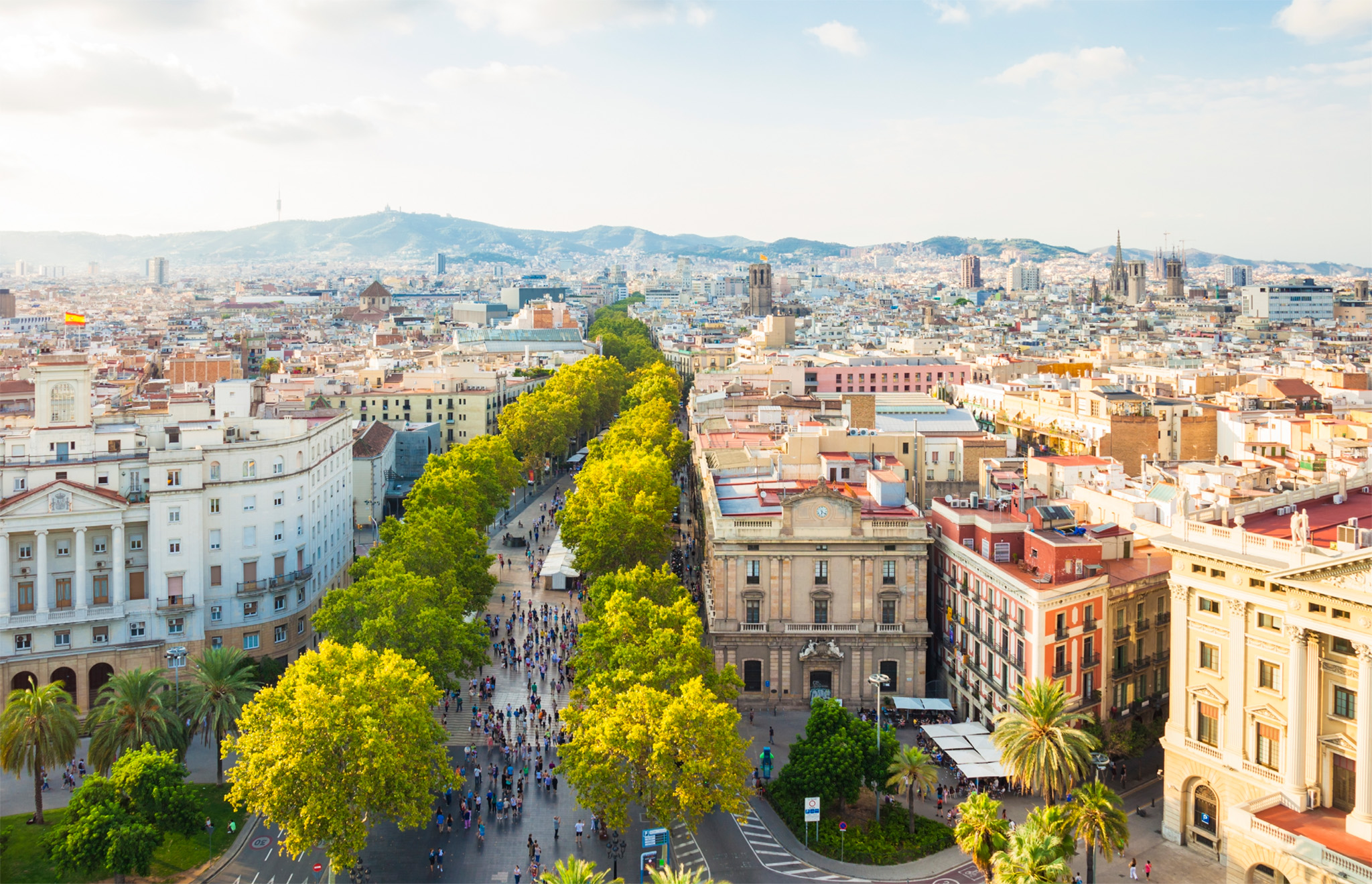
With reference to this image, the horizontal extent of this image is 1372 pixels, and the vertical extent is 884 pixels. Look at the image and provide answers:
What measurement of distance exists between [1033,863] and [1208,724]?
48.0 ft

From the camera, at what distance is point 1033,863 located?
107 ft

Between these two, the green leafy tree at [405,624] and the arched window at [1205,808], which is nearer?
the arched window at [1205,808]

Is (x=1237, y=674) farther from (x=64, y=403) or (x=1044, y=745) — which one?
(x=64, y=403)

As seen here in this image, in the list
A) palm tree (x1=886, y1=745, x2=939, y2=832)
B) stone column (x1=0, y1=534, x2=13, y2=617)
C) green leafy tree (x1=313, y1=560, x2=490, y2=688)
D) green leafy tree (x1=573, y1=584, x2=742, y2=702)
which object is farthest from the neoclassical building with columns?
stone column (x1=0, y1=534, x2=13, y2=617)

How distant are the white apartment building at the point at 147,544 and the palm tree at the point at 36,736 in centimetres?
1239

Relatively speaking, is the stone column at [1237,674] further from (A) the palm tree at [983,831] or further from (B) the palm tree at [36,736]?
(B) the palm tree at [36,736]

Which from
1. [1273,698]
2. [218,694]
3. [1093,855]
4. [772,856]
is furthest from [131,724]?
[1273,698]

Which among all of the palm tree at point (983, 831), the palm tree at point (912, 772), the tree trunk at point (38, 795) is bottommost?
the tree trunk at point (38, 795)

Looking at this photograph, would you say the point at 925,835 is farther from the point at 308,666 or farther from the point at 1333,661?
the point at 308,666

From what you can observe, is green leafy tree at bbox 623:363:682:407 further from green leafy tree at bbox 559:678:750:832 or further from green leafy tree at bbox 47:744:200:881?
green leafy tree at bbox 47:744:200:881

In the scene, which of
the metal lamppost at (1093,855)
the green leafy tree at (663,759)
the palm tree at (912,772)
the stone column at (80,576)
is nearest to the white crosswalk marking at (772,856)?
the green leafy tree at (663,759)

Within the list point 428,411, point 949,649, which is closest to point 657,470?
point 949,649

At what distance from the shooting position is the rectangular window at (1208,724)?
140 feet

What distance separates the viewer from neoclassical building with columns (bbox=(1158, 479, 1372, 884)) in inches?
1438
